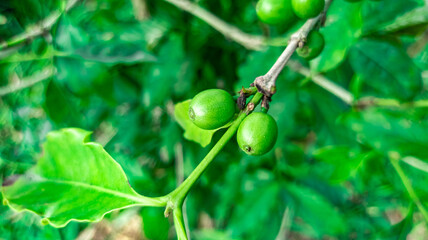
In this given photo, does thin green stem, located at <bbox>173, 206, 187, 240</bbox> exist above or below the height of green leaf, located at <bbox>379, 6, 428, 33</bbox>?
below

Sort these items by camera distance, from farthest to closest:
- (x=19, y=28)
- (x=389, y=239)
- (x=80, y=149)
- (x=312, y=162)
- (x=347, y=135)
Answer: (x=312, y=162) → (x=347, y=135) → (x=19, y=28) → (x=389, y=239) → (x=80, y=149)

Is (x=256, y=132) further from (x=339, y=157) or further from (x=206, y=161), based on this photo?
(x=339, y=157)

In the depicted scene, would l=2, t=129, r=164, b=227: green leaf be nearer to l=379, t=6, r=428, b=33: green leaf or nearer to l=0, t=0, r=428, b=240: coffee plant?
l=0, t=0, r=428, b=240: coffee plant

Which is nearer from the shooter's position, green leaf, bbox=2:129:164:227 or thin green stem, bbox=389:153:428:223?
green leaf, bbox=2:129:164:227

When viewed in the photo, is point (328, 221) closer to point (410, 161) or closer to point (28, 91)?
point (410, 161)

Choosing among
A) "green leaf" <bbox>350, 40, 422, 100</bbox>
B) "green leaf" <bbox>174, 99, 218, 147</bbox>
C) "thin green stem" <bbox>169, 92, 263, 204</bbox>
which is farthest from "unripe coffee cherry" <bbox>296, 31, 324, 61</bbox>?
"green leaf" <bbox>350, 40, 422, 100</bbox>

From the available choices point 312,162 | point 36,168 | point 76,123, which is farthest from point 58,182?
point 312,162
